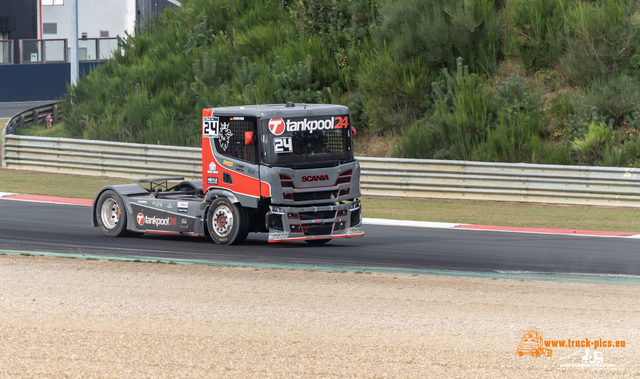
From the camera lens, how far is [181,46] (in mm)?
30422

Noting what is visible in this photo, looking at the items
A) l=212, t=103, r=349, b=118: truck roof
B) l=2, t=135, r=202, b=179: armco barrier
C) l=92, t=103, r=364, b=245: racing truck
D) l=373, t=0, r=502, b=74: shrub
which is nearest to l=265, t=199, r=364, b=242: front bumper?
l=92, t=103, r=364, b=245: racing truck

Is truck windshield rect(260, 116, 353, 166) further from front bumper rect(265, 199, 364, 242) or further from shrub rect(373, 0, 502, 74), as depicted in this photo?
shrub rect(373, 0, 502, 74)

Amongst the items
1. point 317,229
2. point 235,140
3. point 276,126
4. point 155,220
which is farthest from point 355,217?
point 155,220

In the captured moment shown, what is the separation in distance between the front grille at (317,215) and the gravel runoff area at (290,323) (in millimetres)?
2034

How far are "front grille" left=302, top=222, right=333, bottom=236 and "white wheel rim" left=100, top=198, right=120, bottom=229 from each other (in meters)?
3.53

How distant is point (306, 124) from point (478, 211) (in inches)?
259

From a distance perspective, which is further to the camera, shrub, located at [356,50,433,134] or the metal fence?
shrub, located at [356,50,433,134]

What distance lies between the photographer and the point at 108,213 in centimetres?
1341

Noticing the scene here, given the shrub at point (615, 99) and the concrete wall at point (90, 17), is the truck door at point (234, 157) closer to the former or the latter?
the shrub at point (615, 99)

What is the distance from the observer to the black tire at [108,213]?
13.2 meters

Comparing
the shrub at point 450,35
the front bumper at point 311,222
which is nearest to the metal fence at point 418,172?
the shrub at point 450,35

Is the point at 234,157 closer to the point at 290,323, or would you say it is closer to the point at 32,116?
the point at 290,323

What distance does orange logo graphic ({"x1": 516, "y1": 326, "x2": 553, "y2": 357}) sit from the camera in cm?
643

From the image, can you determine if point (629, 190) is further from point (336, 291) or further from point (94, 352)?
point (94, 352)
